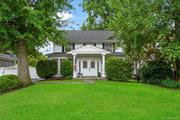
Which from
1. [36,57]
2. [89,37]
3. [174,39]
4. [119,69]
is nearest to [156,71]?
[119,69]

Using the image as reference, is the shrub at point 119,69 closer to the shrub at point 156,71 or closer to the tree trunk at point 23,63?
the shrub at point 156,71

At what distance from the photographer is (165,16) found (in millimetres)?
29531

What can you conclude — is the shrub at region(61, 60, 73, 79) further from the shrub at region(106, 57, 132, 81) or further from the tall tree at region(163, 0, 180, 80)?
the tall tree at region(163, 0, 180, 80)

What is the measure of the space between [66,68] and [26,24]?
1286cm

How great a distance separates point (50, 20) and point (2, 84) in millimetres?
6853

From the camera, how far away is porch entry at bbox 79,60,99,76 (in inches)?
1687

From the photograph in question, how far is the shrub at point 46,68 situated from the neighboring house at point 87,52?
0.97 metres

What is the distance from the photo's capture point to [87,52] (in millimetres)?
40688

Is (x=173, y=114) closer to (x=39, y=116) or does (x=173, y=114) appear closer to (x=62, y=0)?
(x=39, y=116)

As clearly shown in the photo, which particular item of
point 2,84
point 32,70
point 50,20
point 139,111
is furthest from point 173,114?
point 32,70

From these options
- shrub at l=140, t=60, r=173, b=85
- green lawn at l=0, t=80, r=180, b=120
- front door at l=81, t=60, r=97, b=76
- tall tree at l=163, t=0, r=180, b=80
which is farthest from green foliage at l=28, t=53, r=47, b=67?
green lawn at l=0, t=80, r=180, b=120

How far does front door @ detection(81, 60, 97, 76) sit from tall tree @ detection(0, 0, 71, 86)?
11.7 metres

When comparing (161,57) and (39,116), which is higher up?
(161,57)

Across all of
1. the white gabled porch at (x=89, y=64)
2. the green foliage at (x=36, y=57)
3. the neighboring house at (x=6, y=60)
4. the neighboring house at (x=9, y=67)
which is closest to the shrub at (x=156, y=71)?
the white gabled porch at (x=89, y=64)
